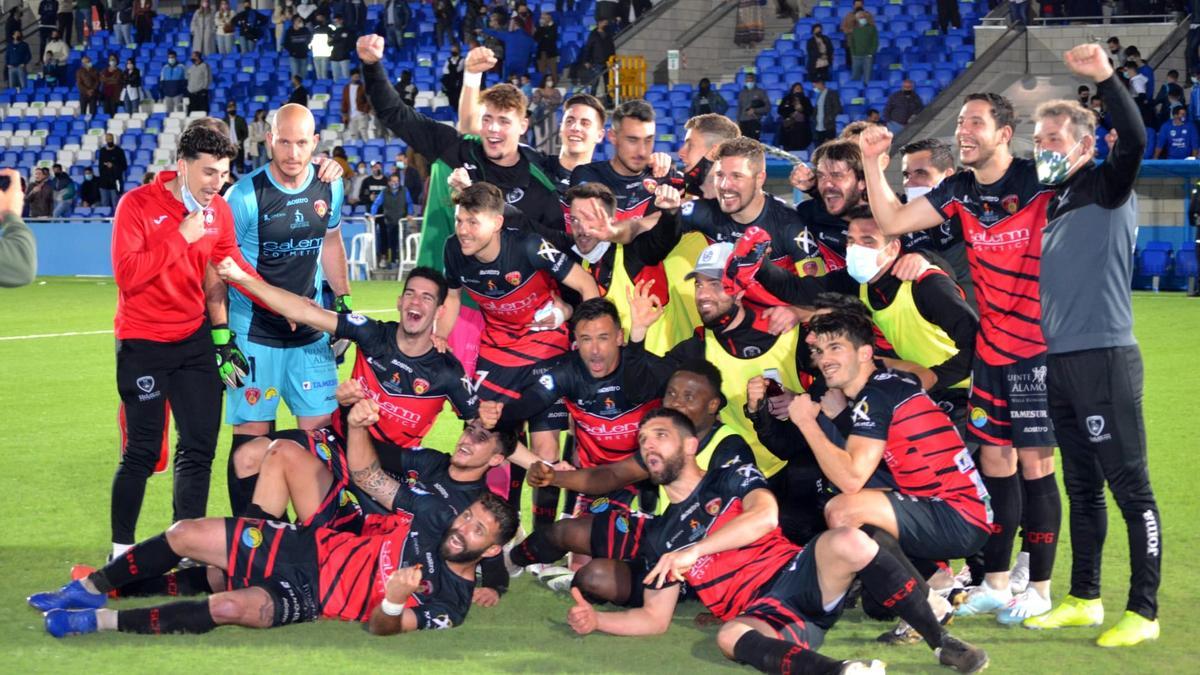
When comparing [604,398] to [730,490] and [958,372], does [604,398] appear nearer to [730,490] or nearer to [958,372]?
[730,490]

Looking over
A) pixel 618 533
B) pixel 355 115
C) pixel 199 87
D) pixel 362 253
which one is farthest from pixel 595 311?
pixel 199 87

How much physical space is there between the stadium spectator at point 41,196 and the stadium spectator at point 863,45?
17.0m

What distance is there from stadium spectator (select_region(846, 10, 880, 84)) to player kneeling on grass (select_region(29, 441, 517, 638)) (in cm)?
2061

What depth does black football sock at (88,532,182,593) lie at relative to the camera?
589 centimetres

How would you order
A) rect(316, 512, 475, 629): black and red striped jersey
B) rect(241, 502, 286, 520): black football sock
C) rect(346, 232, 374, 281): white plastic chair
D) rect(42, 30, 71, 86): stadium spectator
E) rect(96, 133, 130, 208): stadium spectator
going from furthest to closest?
rect(42, 30, 71, 86): stadium spectator < rect(96, 133, 130, 208): stadium spectator < rect(346, 232, 374, 281): white plastic chair < rect(241, 502, 286, 520): black football sock < rect(316, 512, 475, 629): black and red striped jersey

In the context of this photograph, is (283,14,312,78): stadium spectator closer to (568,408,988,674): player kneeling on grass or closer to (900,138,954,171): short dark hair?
(900,138,954,171): short dark hair

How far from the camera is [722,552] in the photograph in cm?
582

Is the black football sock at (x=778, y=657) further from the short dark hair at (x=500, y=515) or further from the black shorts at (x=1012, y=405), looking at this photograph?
the black shorts at (x=1012, y=405)

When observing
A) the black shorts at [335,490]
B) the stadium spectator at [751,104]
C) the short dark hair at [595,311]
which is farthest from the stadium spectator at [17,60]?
the short dark hair at [595,311]

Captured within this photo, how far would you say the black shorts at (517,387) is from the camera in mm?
7109

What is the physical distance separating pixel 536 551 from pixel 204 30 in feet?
96.6

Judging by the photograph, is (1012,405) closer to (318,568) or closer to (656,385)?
(656,385)

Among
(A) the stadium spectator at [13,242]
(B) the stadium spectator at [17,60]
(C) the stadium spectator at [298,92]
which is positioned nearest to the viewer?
(A) the stadium spectator at [13,242]

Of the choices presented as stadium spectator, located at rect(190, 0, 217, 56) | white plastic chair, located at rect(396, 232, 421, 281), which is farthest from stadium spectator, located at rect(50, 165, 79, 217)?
white plastic chair, located at rect(396, 232, 421, 281)
